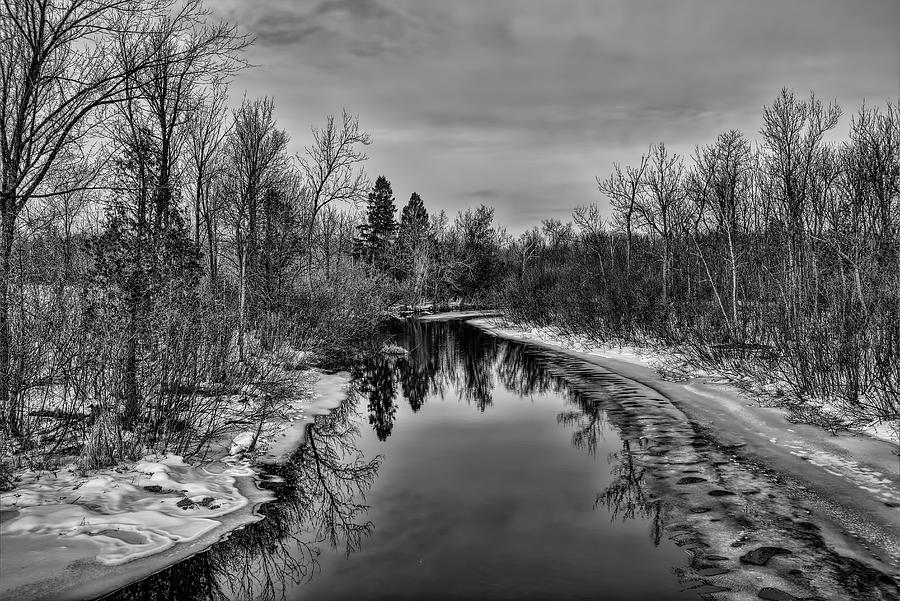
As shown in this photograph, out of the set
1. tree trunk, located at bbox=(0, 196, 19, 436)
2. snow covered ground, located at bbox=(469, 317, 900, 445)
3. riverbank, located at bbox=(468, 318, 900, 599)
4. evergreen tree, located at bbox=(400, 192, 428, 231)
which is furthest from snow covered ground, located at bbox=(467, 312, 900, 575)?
evergreen tree, located at bbox=(400, 192, 428, 231)

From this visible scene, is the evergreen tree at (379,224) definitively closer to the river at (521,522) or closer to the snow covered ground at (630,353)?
the snow covered ground at (630,353)

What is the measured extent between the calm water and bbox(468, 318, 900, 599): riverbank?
462mm

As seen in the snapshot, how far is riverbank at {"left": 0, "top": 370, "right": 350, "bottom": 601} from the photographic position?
16.7 feet

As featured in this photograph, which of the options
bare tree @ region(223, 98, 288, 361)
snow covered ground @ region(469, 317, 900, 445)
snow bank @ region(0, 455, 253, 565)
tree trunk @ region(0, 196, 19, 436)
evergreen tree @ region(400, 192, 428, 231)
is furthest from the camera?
evergreen tree @ region(400, 192, 428, 231)

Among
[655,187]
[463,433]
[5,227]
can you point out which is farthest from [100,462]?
[655,187]

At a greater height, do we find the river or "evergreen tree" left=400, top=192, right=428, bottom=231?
"evergreen tree" left=400, top=192, right=428, bottom=231

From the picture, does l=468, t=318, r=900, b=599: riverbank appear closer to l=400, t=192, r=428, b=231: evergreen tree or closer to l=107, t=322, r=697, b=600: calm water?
l=107, t=322, r=697, b=600: calm water

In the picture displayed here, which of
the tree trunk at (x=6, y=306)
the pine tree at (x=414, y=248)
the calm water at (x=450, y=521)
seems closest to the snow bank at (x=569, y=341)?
the calm water at (x=450, y=521)

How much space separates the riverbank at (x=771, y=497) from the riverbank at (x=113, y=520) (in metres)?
5.35

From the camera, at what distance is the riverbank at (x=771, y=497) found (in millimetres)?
→ 5441

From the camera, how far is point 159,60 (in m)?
9.17

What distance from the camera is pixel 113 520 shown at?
6066 millimetres

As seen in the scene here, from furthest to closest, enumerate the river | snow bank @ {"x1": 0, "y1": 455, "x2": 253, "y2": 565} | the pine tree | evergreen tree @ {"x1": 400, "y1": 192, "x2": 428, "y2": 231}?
evergreen tree @ {"x1": 400, "y1": 192, "x2": 428, "y2": 231}, the pine tree, snow bank @ {"x1": 0, "y1": 455, "x2": 253, "y2": 565}, the river

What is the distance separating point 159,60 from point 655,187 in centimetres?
2359
